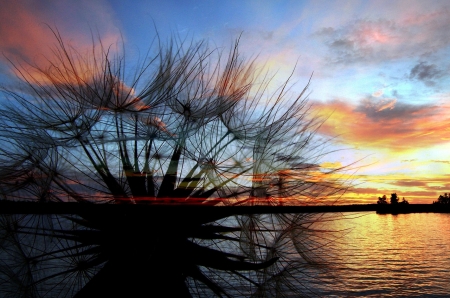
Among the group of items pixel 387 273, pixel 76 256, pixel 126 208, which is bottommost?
pixel 387 273

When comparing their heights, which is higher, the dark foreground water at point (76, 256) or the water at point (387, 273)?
the dark foreground water at point (76, 256)

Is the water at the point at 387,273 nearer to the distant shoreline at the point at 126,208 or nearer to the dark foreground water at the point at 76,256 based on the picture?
the dark foreground water at the point at 76,256

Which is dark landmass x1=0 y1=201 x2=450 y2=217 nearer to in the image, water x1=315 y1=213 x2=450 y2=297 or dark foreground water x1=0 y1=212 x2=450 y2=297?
dark foreground water x1=0 y1=212 x2=450 y2=297

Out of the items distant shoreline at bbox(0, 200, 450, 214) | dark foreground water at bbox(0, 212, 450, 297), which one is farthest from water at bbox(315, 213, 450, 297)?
distant shoreline at bbox(0, 200, 450, 214)

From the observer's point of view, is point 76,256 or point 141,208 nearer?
point 141,208

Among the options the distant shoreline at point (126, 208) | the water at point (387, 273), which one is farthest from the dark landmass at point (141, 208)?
the water at point (387, 273)

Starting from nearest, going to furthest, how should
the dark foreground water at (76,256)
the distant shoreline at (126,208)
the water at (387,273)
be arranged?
the distant shoreline at (126,208), the dark foreground water at (76,256), the water at (387,273)

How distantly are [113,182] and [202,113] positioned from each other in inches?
70.8

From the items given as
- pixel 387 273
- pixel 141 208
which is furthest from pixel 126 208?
pixel 387 273

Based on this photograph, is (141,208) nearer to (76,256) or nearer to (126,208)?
(126,208)

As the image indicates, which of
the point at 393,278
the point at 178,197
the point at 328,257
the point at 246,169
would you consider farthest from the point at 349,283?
the point at 178,197

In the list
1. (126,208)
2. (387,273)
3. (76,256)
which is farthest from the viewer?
(387,273)

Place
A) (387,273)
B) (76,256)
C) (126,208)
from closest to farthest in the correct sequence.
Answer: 1. (126,208)
2. (76,256)
3. (387,273)

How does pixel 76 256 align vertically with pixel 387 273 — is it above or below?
above
